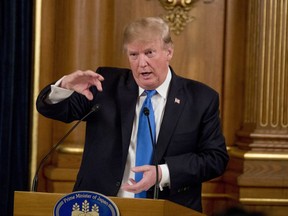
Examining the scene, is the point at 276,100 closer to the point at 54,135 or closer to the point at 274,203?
the point at 274,203

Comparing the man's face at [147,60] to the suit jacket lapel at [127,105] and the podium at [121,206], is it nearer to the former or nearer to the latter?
the suit jacket lapel at [127,105]

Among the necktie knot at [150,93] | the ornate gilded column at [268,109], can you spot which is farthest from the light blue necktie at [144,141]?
the ornate gilded column at [268,109]

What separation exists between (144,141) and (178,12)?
1.64 metres

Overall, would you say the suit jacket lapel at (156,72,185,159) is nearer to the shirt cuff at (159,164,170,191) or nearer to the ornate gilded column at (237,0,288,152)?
the shirt cuff at (159,164,170,191)

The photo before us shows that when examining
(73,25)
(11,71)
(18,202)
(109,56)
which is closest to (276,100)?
(109,56)

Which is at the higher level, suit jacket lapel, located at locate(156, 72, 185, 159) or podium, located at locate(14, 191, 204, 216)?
suit jacket lapel, located at locate(156, 72, 185, 159)

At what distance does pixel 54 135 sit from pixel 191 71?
3.16ft

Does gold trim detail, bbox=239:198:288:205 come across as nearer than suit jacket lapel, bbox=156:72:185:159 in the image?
No

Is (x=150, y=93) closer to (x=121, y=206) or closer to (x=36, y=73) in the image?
(x=121, y=206)

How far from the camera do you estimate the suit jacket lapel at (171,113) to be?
2.75 meters

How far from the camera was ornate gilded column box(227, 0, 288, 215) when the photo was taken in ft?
13.0

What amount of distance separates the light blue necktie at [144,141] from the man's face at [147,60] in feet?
0.25

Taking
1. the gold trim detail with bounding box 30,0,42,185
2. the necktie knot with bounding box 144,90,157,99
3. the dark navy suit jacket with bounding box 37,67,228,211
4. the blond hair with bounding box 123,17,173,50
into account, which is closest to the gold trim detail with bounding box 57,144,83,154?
the gold trim detail with bounding box 30,0,42,185

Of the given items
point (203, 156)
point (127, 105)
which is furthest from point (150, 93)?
Result: point (203, 156)
